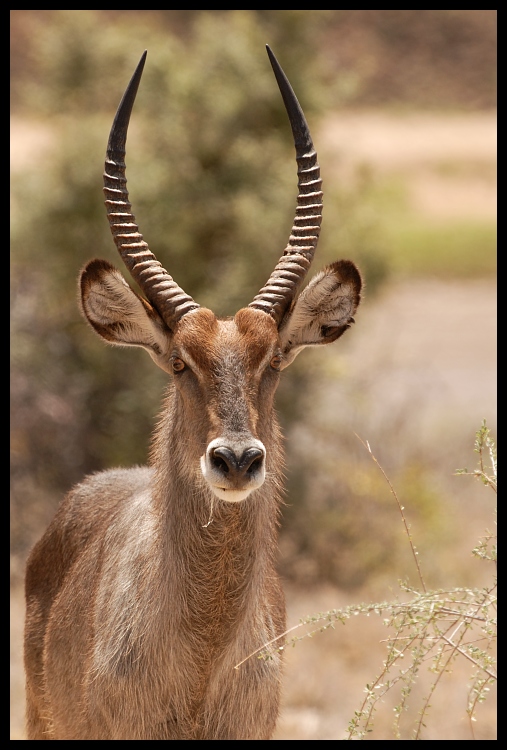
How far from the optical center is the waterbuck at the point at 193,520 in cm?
609

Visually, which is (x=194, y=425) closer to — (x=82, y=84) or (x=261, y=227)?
(x=261, y=227)

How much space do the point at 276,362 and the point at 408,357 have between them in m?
19.4

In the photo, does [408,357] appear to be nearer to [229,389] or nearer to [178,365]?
[178,365]

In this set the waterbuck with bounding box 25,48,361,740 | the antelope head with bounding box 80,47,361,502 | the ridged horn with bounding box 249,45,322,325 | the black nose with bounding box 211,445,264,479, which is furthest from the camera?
the ridged horn with bounding box 249,45,322,325

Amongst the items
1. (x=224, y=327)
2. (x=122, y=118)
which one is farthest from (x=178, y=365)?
(x=122, y=118)

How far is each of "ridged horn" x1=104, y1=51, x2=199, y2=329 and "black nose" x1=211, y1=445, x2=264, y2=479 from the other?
118 cm

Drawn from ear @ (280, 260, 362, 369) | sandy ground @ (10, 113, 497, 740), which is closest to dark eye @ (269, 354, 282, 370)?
ear @ (280, 260, 362, 369)

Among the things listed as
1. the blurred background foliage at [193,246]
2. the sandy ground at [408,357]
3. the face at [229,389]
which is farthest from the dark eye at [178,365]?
the blurred background foliage at [193,246]

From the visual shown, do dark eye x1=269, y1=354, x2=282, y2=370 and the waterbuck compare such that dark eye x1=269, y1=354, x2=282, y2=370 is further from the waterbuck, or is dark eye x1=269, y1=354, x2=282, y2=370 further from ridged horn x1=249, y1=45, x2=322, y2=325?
ridged horn x1=249, y1=45, x2=322, y2=325

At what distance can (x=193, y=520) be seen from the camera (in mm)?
6219

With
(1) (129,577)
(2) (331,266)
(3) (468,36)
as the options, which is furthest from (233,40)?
(3) (468,36)

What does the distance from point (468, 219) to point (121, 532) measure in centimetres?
4239

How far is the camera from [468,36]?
5284 centimetres

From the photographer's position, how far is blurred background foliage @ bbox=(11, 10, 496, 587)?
15.7m
